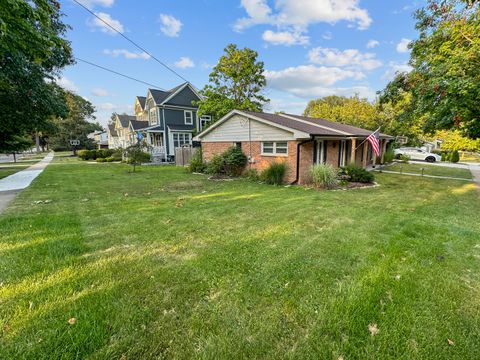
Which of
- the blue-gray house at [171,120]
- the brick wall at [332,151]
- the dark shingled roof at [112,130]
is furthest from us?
the dark shingled roof at [112,130]

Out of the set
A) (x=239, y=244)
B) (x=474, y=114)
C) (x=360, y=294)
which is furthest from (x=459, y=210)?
(x=239, y=244)

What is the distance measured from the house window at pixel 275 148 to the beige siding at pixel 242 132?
27 cm

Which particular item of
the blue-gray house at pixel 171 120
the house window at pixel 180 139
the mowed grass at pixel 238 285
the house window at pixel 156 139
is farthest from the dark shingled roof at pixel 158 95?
the mowed grass at pixel 238 285

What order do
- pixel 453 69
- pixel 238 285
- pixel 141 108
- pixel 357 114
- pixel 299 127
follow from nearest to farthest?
1. pixel 238 285
2. pixel 453 69
3. pixel 299 127
4. pixel 357 114
5. pixel 141 108

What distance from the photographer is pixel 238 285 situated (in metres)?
2.88

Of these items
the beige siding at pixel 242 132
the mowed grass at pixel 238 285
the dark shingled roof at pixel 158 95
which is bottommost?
the mowed grass at pixel 238 285

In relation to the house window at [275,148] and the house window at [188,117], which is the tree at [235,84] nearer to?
the house window at [188,117]

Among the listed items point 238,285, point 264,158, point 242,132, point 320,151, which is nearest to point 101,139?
point 242,132

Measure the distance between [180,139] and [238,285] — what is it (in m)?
23.8

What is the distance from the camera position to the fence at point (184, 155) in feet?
64.0

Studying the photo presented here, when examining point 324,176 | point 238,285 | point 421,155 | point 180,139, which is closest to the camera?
point 238,285

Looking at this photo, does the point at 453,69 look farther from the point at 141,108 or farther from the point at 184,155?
the point at 141,108

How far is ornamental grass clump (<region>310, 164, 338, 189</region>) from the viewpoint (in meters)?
9.71

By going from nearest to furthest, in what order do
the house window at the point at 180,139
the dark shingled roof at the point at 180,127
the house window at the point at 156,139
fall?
the dark shingled roof at the point at 180,127, the house window at the point at 180,139, the house window at the point at 156,139
